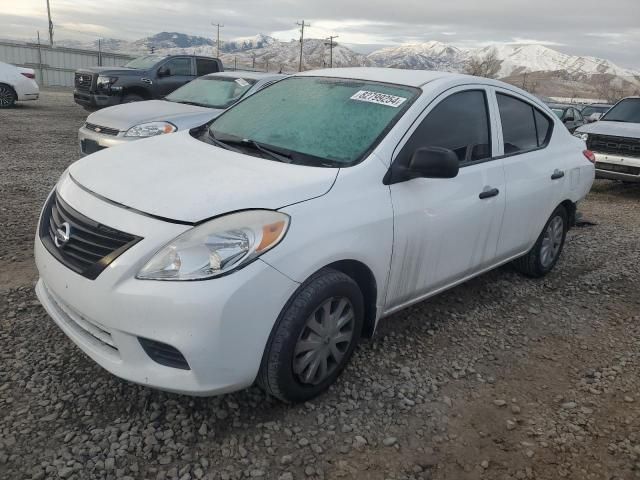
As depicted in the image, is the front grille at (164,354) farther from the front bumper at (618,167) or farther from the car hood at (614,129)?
the car hood at (614,129)

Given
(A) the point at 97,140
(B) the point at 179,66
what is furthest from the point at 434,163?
(B) the point at 179,66

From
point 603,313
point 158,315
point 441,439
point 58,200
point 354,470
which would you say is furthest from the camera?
point 603,313

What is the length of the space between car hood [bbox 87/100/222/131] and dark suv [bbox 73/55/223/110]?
5.43 metres

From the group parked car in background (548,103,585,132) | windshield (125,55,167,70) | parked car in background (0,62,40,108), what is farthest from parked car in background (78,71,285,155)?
parked car in background (0,62,40,108)

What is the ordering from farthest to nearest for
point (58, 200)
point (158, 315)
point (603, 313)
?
1. point (603, 313)
2. point (58, 200)
3. point (158, 315)

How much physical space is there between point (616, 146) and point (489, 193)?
683cm

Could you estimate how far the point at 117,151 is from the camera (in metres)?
3.22

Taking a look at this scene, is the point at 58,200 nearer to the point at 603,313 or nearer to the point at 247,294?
the point at 247,294

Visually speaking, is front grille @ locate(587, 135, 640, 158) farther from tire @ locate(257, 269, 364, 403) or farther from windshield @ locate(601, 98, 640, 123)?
tire @ locate(257, 269, 364, 403)

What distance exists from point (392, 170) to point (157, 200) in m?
1.27

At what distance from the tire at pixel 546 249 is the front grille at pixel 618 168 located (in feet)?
16.0

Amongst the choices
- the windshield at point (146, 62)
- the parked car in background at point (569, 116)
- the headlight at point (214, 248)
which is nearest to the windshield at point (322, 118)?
the headlight at point (214, 248)

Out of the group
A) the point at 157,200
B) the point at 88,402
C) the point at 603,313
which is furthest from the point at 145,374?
the point at 603,313

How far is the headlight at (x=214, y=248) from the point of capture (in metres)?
2.26
